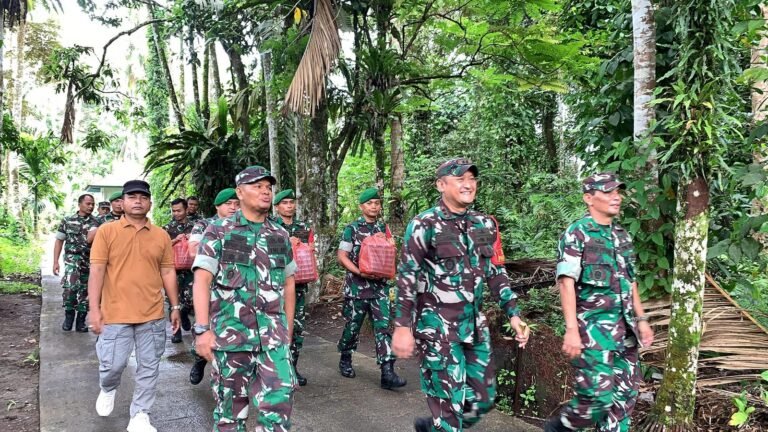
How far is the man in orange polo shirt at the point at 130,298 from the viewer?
397 centimetres

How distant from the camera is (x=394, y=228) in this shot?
26.7 ft

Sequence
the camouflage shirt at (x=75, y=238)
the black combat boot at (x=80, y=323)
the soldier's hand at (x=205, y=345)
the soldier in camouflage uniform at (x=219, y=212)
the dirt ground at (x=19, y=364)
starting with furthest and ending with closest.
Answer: the camouflage shirt at (x=75, y=238)
the black combat boot at (x=80, y=323)
the soldier in camouflage uniform at (x=219, y=212)
the dirt ground at (x=19, y=364)
the soldier's hand at (x=205, y=345)

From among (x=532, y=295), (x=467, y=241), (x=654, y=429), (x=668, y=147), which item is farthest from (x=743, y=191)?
(x=467, y=241)

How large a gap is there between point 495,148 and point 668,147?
661 cm

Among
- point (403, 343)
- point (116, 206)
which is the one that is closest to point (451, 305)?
point (403, 343)

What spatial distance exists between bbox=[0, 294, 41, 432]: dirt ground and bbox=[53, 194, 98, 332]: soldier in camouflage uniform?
1.89ft

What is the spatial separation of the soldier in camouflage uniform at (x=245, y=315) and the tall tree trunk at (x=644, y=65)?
9.30 ft

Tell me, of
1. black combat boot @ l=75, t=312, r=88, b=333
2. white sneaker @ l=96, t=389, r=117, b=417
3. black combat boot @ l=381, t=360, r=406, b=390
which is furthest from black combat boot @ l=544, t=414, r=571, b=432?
black combat boot @ l=75, t=312, r=88, b=333

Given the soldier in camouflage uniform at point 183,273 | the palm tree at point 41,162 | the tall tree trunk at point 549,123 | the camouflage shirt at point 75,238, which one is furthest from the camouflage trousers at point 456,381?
the palm tree at point 41,162

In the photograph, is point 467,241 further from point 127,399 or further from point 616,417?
point 127,399

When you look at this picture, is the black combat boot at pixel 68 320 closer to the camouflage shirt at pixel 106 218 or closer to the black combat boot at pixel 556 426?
the camouflage shirt at pixel 106 218

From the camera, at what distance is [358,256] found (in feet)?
17.4

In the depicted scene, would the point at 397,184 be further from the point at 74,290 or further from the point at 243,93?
the point at 74,290

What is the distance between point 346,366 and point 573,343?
2867mm
